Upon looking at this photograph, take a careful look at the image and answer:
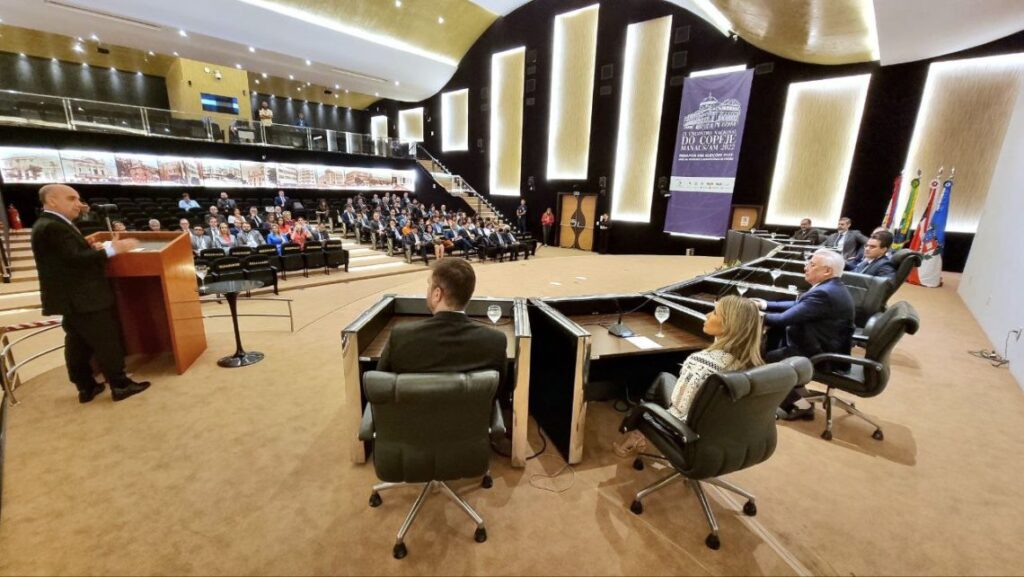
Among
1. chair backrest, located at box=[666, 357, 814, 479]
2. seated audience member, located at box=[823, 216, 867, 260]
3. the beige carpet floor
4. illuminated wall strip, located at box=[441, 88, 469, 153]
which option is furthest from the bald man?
illuminated wall strip, located at box=[441, 88, 469, 153]

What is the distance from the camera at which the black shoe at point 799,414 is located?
3133mm

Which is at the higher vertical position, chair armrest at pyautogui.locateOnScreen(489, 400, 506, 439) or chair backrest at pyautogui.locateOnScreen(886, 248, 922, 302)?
chair backrest at pyautogui.locateOnScreen(886, 248, 922, 302)

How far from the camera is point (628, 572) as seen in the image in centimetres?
181

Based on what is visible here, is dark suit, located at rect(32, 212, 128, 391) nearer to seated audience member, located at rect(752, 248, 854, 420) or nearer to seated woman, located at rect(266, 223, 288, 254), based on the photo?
seated audience member, located at rect(752, 248, 854, 420)

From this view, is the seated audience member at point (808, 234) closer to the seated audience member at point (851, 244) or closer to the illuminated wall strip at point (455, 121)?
the seated audience member at point (851, 244)

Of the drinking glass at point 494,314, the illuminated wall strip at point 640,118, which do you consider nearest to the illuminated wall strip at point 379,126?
the illuminated wall strip at point 640,118

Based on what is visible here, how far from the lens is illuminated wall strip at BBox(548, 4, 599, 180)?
12.4 m

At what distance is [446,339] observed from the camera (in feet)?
5.58

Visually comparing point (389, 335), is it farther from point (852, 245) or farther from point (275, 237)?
point (275, 237)

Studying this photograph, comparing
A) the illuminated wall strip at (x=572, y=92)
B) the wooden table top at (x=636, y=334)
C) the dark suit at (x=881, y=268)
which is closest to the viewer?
the wooden table top at (x=636, y=334)

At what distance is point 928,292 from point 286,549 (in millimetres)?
10249

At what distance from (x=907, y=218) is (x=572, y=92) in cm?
927

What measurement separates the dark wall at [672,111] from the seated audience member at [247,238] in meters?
8.99

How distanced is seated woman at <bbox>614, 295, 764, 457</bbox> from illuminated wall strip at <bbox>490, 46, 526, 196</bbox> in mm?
13787
